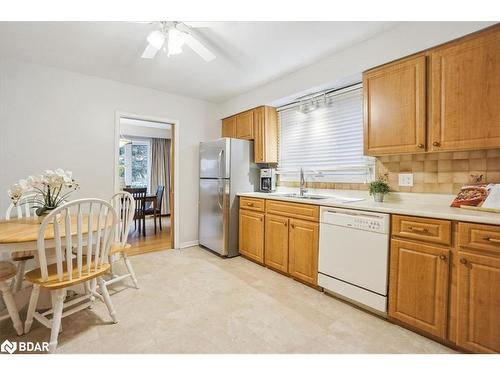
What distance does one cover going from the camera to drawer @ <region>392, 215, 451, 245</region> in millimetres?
1564

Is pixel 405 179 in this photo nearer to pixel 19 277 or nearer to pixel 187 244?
pixel 187 244

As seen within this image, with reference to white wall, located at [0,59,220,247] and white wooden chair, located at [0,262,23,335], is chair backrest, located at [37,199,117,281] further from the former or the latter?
white wall, located at [0,59,220,247]

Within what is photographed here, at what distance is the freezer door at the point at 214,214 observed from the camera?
11.0 feet

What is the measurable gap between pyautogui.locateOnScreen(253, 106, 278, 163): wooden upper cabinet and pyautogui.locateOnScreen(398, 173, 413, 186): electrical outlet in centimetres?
166

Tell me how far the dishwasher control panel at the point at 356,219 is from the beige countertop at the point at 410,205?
0.15ft

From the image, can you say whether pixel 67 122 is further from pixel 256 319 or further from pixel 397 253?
pixel 397 253

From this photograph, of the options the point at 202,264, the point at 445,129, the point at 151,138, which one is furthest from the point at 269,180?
the point at 151,138

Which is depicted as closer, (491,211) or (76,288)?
(491,211)

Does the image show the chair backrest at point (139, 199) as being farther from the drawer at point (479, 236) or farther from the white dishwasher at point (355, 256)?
the drawer at point (479, 236)

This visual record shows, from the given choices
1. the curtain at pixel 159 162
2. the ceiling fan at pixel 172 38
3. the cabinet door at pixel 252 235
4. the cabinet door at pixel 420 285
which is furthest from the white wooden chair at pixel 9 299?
the curtain at pixel 159 162

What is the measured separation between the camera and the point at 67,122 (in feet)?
9.64

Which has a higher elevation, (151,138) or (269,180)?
(151,138)

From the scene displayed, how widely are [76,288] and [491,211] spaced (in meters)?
3.43
